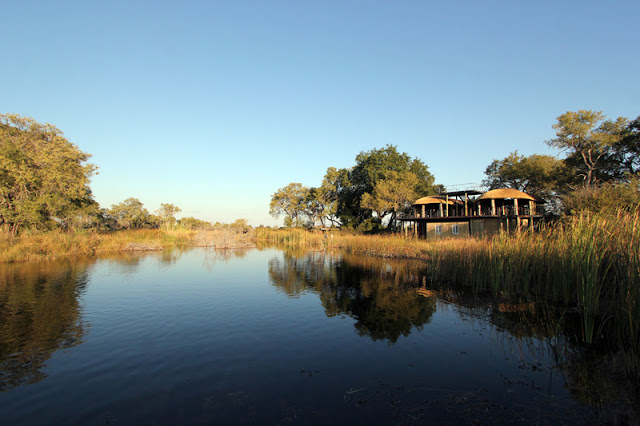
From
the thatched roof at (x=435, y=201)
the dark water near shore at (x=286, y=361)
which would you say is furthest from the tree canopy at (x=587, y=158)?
the dark water near shore at (x=286, y=361)

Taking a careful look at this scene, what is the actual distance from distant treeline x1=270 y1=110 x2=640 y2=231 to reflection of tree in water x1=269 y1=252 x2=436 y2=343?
1506 cm

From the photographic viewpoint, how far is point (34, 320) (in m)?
9.12

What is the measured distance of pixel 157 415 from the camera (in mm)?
4777

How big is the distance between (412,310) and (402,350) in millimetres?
4010

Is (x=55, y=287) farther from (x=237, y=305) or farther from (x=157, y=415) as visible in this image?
(x=157, y=415)

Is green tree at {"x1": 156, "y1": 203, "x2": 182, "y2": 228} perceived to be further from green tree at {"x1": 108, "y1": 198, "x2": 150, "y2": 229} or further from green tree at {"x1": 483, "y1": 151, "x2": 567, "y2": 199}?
green tree at {"x1": 483, "y1": 151, "x2": 567, "y2": 199}

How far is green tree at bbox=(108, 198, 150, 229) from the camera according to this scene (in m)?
60.5

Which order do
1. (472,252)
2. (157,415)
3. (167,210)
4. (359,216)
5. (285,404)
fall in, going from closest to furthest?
(157,415) → (285,404) → (472,252) → (359,216) → (167,210)

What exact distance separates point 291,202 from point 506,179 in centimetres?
4321

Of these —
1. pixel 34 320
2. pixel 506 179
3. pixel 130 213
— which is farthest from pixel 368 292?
pixel 130 213

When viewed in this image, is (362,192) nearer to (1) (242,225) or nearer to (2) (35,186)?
(1) (242,225)

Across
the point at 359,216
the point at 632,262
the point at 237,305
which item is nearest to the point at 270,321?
the point at 237,305

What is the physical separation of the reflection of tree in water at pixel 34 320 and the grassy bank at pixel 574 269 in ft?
41.3

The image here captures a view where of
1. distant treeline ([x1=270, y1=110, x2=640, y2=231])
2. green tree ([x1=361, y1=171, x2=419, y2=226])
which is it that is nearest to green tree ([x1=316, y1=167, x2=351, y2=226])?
→ distant treeline ([x1=270, y1=110, x2=640, y2=231])
